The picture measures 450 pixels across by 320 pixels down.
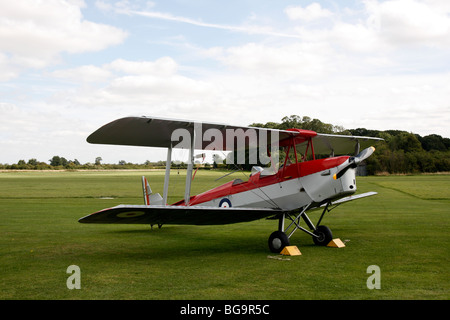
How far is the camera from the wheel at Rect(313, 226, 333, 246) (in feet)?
31.6

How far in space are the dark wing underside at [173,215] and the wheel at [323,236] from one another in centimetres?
135

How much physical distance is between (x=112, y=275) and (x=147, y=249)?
2650 mm

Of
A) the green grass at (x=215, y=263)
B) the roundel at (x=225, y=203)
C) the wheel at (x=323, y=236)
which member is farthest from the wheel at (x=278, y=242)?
the roundel at (x=225, y=203)

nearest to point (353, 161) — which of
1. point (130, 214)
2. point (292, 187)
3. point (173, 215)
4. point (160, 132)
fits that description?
point (292, 187)

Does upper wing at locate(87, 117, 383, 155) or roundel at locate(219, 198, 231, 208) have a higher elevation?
upper wing at locate(87, 117, 383, 155)

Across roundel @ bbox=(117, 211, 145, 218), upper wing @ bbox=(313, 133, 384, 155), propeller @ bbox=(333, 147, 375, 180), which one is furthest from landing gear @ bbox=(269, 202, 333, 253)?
roundel @ bbox=(117, 211, 145, 218)

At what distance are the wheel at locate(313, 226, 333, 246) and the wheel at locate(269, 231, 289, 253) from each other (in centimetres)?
139

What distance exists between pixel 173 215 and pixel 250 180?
2.34 meters

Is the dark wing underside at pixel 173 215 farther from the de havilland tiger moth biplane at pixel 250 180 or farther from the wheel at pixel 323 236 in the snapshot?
the wheel at pixel 323 236

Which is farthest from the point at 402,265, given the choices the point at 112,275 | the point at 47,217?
the point at 47,217

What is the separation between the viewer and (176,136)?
31.8 ft

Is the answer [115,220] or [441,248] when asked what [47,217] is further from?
[441,248]

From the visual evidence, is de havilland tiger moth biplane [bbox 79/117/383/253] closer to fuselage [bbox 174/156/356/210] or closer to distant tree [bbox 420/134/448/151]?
fuselage [bbox 174/156/356/210]

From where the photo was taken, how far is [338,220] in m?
15.2
